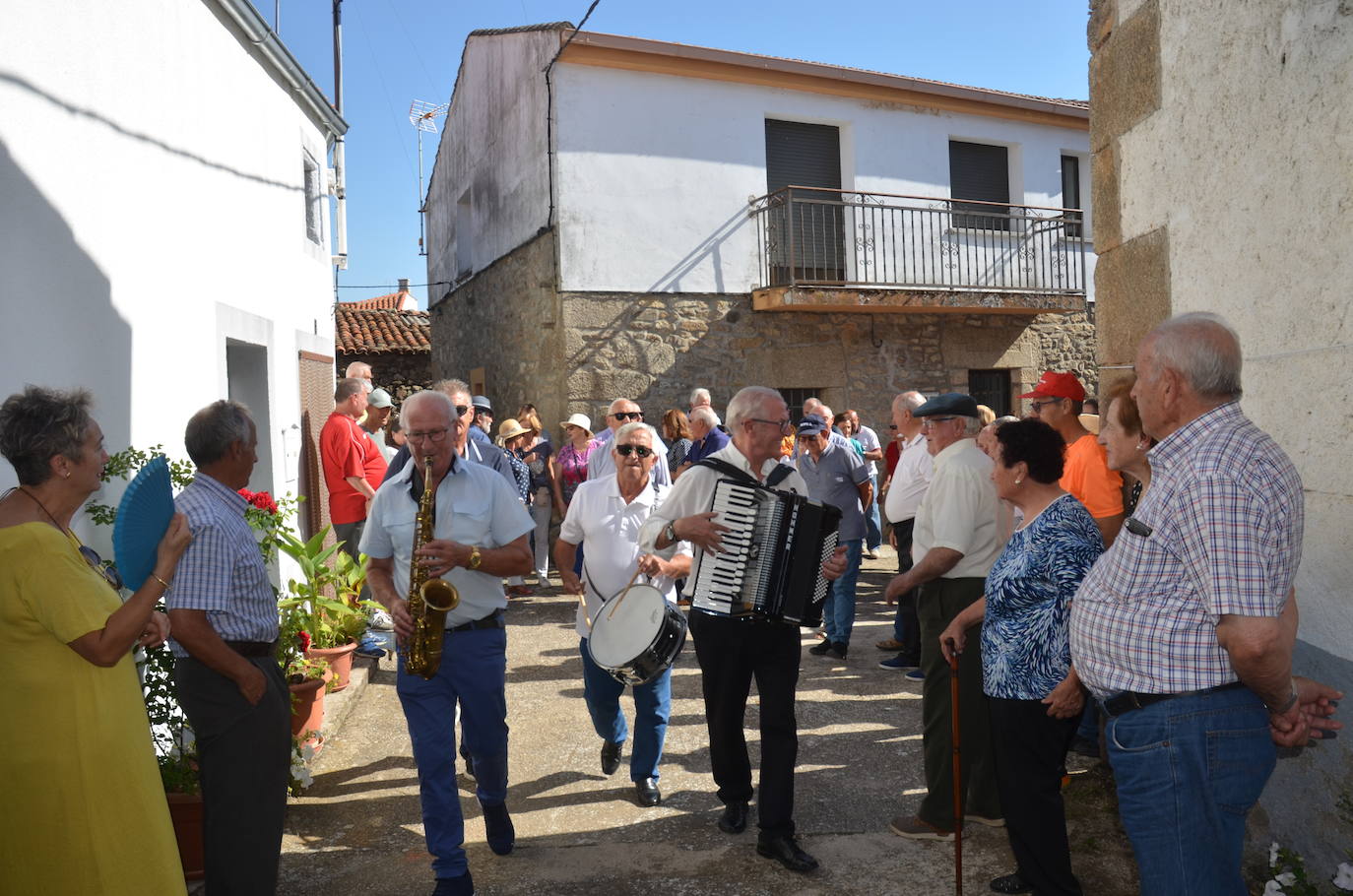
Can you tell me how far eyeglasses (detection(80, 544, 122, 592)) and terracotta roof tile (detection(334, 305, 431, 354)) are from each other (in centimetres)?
1652

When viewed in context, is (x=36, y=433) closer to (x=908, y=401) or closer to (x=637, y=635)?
(x=637, y=635)

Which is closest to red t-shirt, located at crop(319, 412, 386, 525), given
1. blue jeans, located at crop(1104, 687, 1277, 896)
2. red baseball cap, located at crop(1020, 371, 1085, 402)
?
red baseball cap, located at crop(1020, 371, 1085, 402)

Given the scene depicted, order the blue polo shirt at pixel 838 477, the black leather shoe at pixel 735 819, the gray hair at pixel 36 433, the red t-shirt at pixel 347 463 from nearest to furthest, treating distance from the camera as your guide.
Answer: the gray hair at pixel 36 433
the black leather shoe at pixel 735 819
the red t-shirt at pixel 347 463
the blue polo shirt at pixel 838 477

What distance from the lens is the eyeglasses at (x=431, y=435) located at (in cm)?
372

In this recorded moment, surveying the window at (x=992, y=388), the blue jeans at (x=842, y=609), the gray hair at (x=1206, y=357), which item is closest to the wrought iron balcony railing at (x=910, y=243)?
the window at (x=992, y=388)

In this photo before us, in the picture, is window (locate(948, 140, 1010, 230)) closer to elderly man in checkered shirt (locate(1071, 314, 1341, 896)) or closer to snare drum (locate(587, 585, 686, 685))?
Answer: snare drum (locate(587, 585, 686, 685))

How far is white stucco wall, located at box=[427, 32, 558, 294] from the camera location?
12.3 metres

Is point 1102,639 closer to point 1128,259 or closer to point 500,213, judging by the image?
point 1128,259

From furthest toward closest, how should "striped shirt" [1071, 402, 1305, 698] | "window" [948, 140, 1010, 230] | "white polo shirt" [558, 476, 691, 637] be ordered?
1. "window" [948, 140, 1010, 230]
2. "white polo shirt" [558, 476, 691, 637]
3. "striped shirt" [1071, 402, 1305, 698]

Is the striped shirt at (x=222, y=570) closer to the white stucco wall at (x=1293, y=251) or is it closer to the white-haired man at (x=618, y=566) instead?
the white-haired man at (x=618, y=566)

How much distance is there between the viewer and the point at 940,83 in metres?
13.3

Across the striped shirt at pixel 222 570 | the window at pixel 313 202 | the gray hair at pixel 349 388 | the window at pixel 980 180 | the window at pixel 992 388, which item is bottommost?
the striped shirt at pixel 222 570

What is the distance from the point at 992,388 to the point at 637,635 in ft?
37.3

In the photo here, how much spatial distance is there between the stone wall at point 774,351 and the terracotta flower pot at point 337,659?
5930 mm
